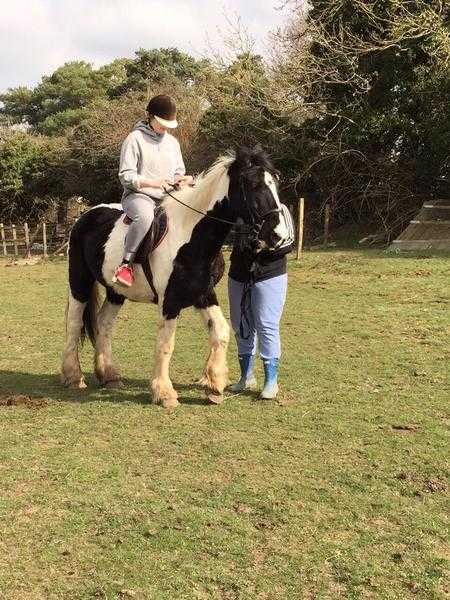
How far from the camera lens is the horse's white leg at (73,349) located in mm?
5699

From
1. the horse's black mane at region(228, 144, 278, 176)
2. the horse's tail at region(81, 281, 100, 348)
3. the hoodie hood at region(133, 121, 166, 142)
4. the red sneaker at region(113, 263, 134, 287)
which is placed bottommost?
the horse's tail at region(81, 281, 100, 348)

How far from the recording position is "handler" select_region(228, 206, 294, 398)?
4934mm

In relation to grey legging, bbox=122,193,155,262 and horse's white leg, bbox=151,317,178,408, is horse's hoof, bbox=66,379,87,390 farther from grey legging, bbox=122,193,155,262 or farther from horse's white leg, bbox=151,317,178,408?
grey legging, bbox=122,193,155,262

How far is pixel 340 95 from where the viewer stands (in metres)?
19.7

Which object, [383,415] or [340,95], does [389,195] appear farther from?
[383,415]

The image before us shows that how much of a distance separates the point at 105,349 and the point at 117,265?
97 centimetres

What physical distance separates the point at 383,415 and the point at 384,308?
4760 millimetres

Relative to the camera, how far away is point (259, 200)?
173 inches

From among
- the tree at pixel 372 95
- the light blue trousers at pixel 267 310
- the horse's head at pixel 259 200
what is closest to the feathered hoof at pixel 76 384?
the light blue trousers at pixel 267 310

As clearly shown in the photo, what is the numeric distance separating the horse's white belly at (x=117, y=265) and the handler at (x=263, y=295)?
2.54 feet

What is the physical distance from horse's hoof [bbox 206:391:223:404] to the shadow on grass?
1.9 inches

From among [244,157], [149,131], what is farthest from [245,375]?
[149,131]

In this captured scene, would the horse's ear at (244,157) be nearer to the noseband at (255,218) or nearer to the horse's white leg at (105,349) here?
the noseband at (255,218)

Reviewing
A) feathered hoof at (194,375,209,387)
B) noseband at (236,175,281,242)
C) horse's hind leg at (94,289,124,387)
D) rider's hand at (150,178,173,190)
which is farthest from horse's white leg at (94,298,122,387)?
noseband at (236,175,281,242)
